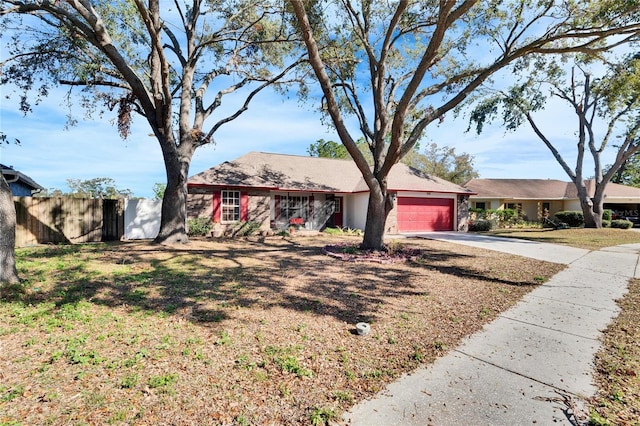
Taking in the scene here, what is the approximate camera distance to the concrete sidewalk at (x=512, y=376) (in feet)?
9.54

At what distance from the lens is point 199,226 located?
51.5 feet

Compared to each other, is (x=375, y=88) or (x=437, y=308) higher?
(x=375, y=88)

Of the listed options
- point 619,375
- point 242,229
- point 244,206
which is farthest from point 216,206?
point 619,375

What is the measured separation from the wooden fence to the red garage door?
624 inches

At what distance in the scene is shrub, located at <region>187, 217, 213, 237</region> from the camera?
15.6 m

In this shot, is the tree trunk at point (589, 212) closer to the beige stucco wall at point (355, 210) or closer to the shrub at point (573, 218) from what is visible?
the shrub at point (573, 218)

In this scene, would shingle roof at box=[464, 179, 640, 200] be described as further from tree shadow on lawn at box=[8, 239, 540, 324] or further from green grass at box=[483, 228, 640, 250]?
tree shadow on lawn at box=[8, 239, 540, 324]

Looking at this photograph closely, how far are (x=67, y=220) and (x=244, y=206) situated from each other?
25.3ft

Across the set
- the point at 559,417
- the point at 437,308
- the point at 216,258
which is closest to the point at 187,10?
the point at 216,258

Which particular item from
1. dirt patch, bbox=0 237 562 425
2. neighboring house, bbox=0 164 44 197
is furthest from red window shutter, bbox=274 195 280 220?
neighboring house, bbox=0 164 44 197

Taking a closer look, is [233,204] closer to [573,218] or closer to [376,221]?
[376,221]

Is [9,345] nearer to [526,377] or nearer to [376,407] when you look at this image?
[376,407]

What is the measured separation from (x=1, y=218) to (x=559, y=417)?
328 inches

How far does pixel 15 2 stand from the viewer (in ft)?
29.0
